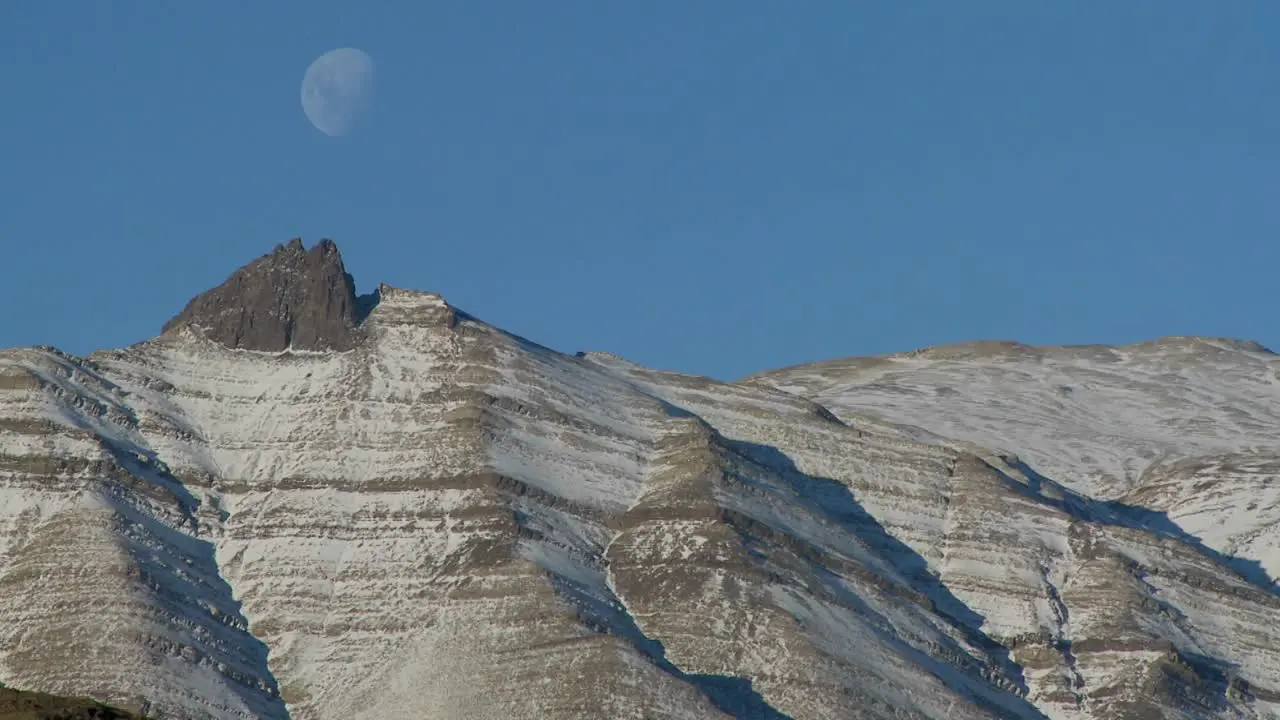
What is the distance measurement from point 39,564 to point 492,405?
126ft

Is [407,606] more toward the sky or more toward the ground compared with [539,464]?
more toward the ground

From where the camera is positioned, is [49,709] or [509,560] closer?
[49,709]

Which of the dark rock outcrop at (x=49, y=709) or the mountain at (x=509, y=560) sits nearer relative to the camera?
the dark rock outcrop at (x=49, y=709)

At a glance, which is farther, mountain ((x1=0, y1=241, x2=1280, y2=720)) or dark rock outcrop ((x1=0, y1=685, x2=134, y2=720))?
mountain ((x1=0, y1=241, x2=1280, y2=720))

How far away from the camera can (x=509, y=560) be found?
160750mm

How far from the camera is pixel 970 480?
7697 inches

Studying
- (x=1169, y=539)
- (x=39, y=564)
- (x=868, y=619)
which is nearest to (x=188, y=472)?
(x=39, y=564)

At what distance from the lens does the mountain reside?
5906 inches

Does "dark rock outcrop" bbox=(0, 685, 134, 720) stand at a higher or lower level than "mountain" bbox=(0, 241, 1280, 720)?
lower

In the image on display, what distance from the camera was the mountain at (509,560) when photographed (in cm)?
15000

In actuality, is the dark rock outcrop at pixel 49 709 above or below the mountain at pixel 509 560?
below

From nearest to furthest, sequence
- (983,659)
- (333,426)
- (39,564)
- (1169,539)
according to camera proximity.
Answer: (39,564) → (983,659) → (333,426) → (1169,539)

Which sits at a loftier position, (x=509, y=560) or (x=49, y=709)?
(x=509, y=560)

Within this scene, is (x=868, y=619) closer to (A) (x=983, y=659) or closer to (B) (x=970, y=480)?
(A) (x=983, y=659)
